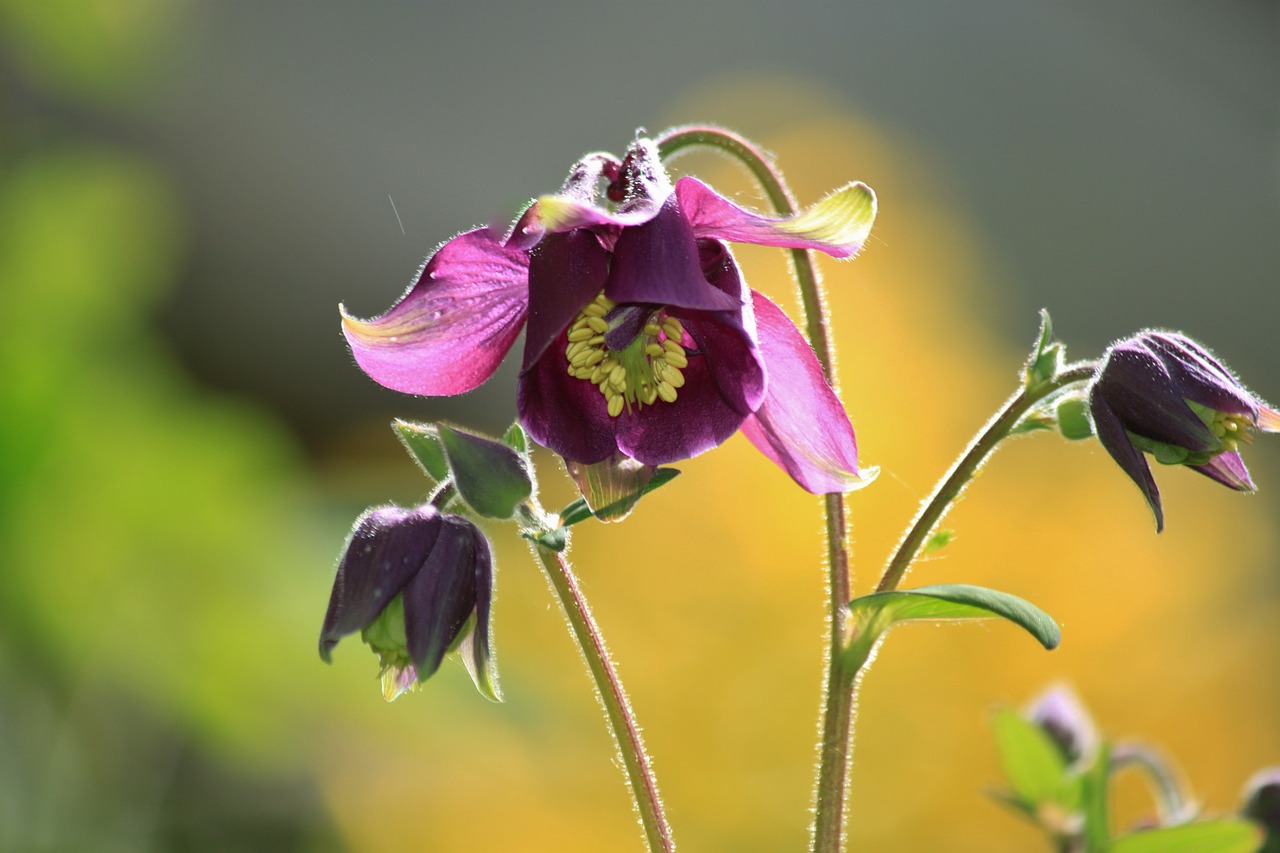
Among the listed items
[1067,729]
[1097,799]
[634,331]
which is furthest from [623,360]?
[1067,729]

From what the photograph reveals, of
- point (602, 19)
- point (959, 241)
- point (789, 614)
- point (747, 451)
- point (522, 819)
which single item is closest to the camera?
point (522, 819)

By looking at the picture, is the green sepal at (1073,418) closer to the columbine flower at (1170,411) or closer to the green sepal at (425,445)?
the columbine flower at (1170,411)

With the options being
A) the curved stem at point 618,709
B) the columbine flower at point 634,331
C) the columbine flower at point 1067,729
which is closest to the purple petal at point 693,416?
the columbine flower at point 634,331

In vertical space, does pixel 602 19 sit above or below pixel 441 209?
above

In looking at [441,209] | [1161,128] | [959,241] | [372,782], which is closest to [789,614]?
[372,782]

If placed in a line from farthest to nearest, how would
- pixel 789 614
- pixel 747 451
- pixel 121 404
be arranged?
pixel 747 451, pixel 789 614, pixel 121 404

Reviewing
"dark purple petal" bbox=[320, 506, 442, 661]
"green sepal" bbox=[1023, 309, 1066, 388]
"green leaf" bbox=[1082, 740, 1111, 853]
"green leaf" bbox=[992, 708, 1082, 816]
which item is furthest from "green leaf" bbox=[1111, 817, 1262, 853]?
"dark purple petal" bbox=[320, 506, 442, 661]

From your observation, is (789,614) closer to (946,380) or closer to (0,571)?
(946,380)

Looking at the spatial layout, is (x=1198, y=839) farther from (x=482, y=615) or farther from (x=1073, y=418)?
(x=482, y=615)

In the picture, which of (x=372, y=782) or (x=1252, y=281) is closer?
(x=372, y=782)
